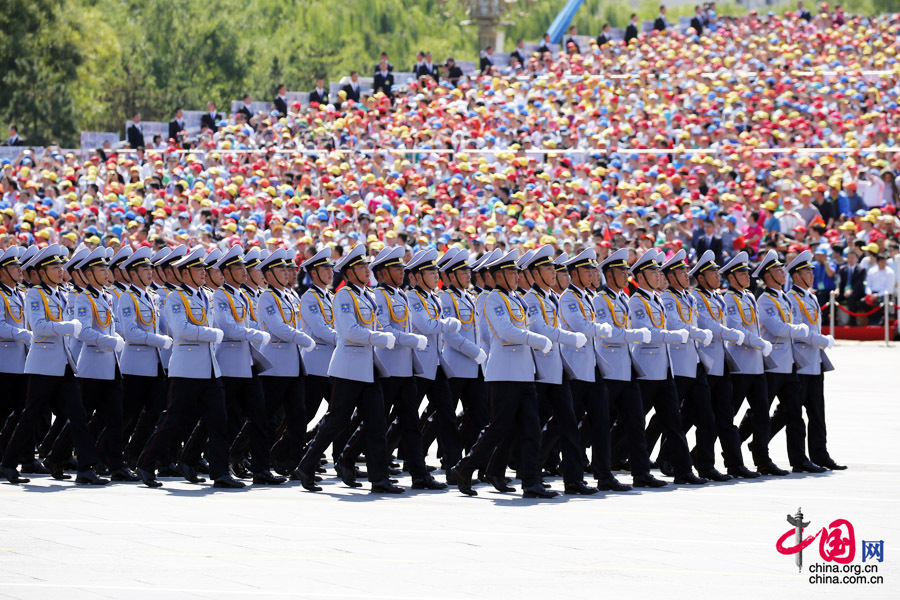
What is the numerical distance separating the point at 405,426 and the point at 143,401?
2475 millimetres

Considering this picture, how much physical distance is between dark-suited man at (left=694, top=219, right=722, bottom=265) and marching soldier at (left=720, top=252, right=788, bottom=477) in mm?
9676

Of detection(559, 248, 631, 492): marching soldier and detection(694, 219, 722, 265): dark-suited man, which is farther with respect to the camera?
detection(694, 219, 722, 265): dark-suited man

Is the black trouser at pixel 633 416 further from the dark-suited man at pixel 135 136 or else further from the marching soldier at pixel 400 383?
the dark-suited man at pixel 135 136

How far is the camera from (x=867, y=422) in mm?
16188

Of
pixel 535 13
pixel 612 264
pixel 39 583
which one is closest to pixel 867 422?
pixel 612 264

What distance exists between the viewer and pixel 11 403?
13.0 metres

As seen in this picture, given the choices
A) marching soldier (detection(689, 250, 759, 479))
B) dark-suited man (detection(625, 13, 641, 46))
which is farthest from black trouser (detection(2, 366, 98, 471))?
dark-suited man (detection(625, 13, 641, 46))

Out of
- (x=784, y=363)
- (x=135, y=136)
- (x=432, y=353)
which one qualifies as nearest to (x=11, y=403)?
(x=432, y=353)

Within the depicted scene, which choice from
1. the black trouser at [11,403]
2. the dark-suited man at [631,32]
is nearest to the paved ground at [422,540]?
the black trouser at [11,403]

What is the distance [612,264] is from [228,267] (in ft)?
9.90

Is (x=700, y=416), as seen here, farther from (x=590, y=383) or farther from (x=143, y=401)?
(x=143, y=401)

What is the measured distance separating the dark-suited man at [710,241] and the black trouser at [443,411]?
429 inches

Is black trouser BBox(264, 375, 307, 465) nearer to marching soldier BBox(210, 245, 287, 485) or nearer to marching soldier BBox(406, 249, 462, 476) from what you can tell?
marching soldier BBox(210, 245, 287, 485)

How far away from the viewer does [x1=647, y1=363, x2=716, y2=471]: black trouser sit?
40.9ft
